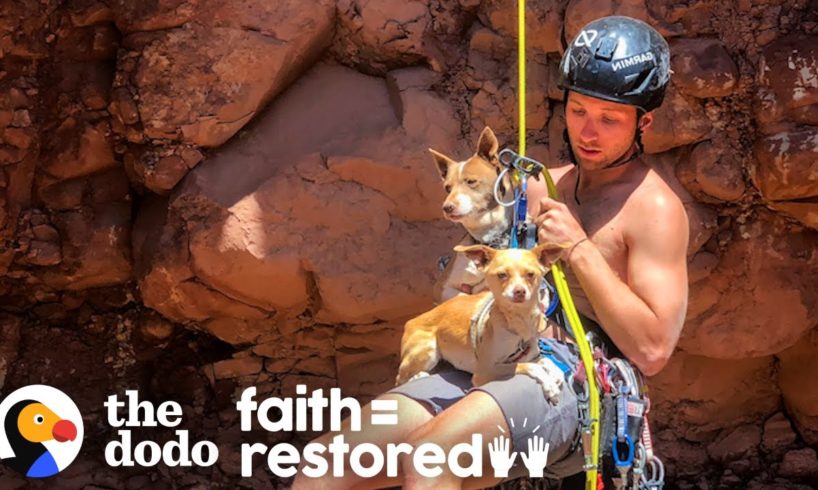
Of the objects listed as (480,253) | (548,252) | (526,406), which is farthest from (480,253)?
(526,406)

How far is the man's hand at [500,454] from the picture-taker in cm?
302

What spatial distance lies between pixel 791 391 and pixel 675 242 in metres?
2.28

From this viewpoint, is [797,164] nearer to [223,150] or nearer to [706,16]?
[706,16]

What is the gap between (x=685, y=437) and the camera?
530 centimetres

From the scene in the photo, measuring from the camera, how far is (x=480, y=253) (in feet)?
10.3

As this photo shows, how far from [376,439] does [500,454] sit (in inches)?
14.3

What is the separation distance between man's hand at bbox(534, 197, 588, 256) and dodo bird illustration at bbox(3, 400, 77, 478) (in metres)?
2.37

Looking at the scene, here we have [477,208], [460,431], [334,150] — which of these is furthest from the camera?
[334,150]

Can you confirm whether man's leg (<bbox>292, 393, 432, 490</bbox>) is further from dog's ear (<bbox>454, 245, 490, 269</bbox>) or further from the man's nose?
the man's nose

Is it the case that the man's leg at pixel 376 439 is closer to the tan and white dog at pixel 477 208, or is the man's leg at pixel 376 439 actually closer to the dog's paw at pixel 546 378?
the dog's paw at pixel 546 378

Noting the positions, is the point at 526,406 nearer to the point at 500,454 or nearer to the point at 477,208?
the point at 500,454

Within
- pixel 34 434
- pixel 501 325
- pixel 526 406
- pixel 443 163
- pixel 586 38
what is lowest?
pixel 34 434

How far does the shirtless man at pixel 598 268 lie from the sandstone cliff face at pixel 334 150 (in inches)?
52.7

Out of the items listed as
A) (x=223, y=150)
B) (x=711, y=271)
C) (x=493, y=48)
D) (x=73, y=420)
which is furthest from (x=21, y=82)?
(x=711, y=271)
